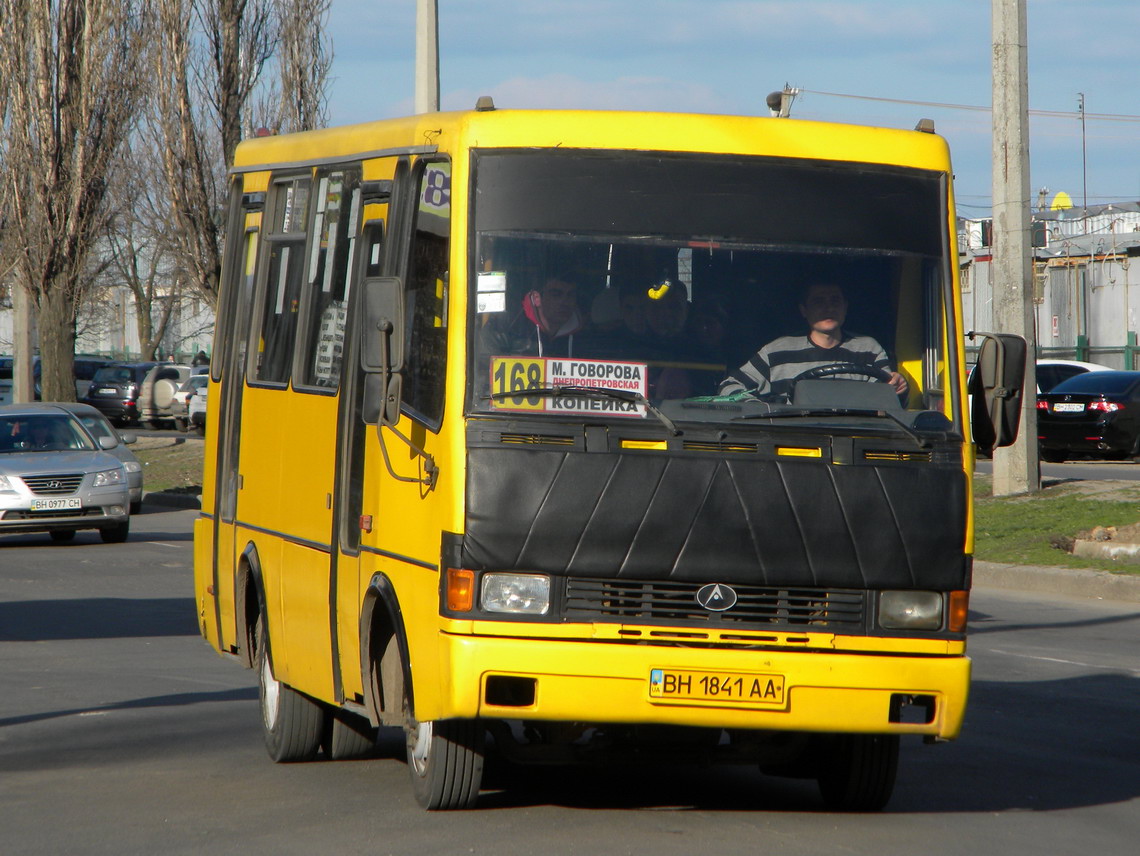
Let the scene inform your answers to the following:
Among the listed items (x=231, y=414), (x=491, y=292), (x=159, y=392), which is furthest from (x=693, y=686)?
(x=159, y=392)

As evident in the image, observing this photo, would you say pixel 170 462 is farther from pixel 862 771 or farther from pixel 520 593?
pixel 520 593

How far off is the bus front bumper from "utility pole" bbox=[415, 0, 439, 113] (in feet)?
48.7

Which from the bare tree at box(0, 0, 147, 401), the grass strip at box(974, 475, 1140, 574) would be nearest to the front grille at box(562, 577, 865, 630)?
the grass strip at box(974, 475, 1140, 574)

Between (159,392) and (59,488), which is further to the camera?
(159,392)

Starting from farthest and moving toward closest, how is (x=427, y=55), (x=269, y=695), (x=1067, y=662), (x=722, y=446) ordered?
(x=427, y=55) → (x=1067, y=662) → (x=269, y=695) → (x=722, y=446)

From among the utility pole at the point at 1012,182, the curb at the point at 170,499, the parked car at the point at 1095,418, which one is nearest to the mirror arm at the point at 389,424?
the utility pole at the point at 1012,182

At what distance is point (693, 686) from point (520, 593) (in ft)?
2.19

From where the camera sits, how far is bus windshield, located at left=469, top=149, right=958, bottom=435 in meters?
6.43

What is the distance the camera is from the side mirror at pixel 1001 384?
677cm

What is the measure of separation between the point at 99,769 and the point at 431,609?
2.57 m

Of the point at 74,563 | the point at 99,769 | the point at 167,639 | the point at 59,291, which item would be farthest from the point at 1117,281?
the point at 99,769

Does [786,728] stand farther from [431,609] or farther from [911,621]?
[431,609]

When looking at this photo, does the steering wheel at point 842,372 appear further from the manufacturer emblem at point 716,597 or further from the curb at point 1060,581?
the curb at point 1060,581

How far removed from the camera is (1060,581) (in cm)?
1616
